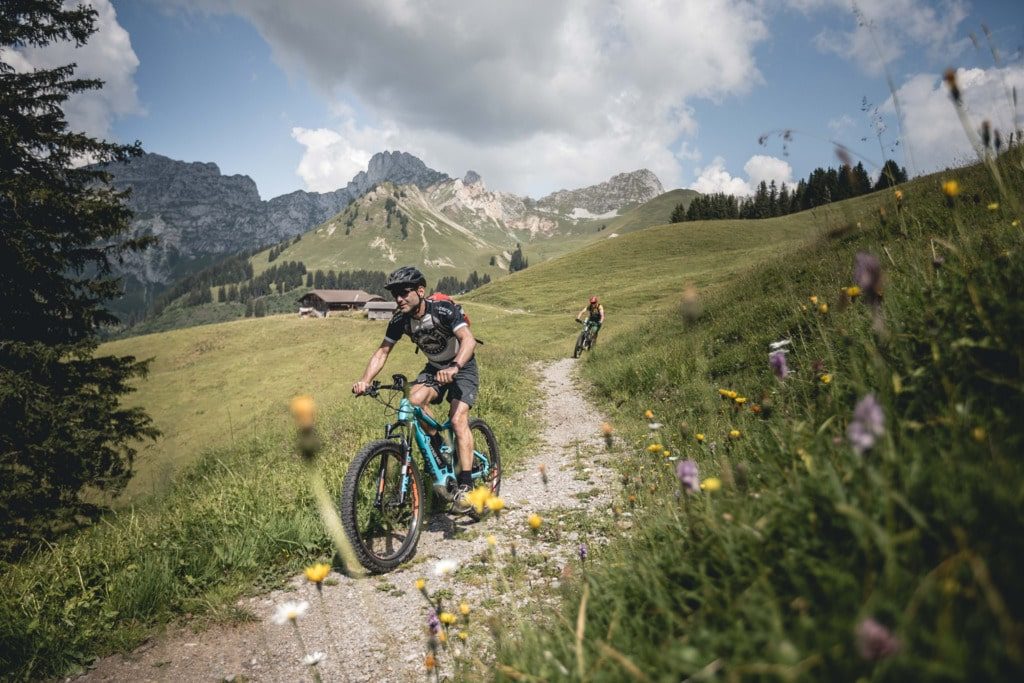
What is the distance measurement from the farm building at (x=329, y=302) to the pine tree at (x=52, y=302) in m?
127

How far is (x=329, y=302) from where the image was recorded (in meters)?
140

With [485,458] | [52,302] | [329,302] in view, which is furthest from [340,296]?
[485,458]

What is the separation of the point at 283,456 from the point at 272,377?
30999mm

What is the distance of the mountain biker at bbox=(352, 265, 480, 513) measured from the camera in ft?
18.8

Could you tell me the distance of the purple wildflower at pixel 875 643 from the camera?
3.02ft

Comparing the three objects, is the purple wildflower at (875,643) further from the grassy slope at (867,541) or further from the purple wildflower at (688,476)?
the purple wildflower at (688,476)

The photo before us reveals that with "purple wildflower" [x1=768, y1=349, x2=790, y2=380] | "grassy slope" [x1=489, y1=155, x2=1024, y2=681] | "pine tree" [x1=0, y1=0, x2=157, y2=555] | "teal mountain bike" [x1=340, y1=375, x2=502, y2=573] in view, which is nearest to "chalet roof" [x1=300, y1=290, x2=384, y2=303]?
"pine tree" [x1=0, y1=0, x2=157, y2=555]

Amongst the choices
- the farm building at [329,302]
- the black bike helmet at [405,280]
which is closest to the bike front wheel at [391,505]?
the black bike helmet at [405,280]

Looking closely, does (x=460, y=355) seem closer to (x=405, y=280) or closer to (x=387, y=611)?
(x=405, y=280)

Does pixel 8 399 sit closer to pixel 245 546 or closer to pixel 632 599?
pixel 245 546

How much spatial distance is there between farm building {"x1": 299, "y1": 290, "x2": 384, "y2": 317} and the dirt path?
140 meters

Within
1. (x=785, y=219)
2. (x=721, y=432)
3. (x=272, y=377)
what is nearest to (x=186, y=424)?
(x=272, y=377)

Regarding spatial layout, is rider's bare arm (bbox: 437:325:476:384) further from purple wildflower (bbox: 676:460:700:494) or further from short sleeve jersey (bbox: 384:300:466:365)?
purple wildflower (bbox: 676:460:700:494)

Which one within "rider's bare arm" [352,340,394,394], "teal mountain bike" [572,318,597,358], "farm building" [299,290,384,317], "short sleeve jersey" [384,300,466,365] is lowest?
"teal mountain bike" [572,318,597,358]
